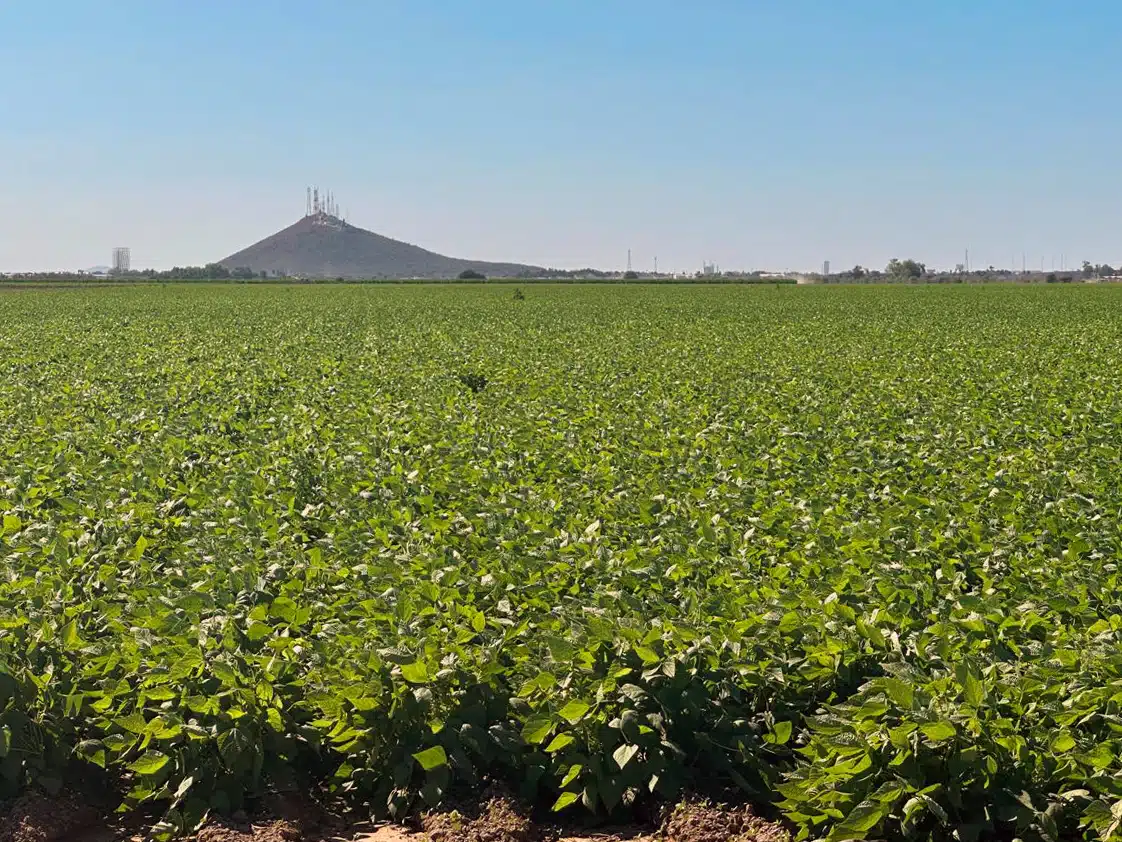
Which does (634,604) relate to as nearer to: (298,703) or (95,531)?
(298,703)

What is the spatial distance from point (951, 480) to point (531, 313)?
37708 mm

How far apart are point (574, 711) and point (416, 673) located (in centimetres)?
75

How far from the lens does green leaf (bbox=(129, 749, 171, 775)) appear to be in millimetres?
5008

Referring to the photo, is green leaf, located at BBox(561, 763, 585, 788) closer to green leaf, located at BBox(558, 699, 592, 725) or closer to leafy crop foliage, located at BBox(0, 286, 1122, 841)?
leafy crop foliage, located at BBox(0, 286, 1122, 841)

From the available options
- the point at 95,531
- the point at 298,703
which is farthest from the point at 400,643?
the point at 95,531

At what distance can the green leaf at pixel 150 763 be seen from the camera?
5.01 m

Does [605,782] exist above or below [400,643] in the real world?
below

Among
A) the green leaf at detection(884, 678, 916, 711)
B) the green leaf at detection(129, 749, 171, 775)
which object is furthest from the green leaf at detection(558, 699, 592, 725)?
the green leaf at detection(129, 749, 171, 775)

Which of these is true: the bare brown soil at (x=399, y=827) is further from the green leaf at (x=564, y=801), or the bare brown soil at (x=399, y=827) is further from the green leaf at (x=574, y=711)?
the green leaf at (x=574, y=711)

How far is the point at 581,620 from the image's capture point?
5.87m

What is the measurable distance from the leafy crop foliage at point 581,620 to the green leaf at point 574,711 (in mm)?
18

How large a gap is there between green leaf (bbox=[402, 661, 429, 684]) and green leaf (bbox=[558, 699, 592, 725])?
25.6 inches

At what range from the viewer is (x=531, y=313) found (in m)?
46.7

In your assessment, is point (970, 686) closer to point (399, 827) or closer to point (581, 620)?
point (581, 620)
